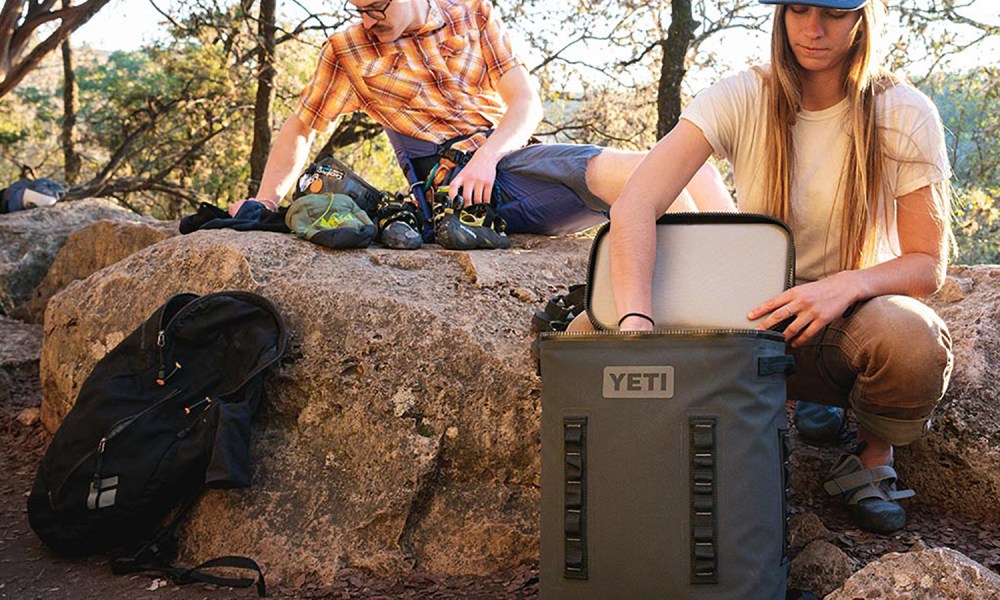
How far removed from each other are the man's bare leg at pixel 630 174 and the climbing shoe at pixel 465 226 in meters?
0.43

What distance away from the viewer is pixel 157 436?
2891 millimetres

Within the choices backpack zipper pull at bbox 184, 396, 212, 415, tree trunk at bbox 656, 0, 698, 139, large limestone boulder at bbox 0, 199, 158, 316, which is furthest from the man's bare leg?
tree trunk at bbox 656, 0, 698, 139

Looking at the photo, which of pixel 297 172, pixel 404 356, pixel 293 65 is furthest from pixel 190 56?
pixel 404 356

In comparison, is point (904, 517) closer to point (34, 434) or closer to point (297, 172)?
point (297, 172)

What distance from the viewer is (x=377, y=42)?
13.0ft

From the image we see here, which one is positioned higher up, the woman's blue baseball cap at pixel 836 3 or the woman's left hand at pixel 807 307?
the woman's blue baseball cap at pixel 836 3

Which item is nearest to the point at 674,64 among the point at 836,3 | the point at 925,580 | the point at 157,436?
the point at 836,3

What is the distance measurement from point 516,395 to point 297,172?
1748mm

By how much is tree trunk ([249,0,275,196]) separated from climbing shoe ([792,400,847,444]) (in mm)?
8688

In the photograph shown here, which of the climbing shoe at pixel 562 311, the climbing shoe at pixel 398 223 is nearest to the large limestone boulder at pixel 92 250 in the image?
the climbing shoe at pixel 398 223

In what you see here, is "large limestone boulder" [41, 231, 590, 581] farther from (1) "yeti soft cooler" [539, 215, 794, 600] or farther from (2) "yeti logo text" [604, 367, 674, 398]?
(2) "yeti logo text" [604, 367, 674, 398]

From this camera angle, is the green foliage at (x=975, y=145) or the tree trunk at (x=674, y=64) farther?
the green foliage at (x=975, y=145)

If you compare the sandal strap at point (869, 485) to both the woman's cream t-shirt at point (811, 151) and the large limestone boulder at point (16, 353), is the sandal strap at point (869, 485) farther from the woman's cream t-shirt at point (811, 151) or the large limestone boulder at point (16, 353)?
the large limestone boulder at point (16, 353)

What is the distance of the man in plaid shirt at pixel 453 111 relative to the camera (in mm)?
3785
